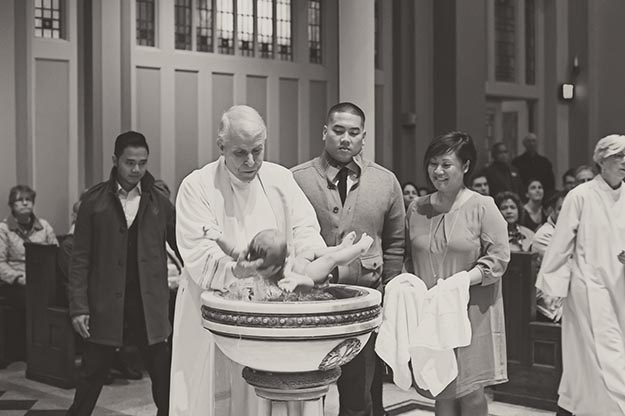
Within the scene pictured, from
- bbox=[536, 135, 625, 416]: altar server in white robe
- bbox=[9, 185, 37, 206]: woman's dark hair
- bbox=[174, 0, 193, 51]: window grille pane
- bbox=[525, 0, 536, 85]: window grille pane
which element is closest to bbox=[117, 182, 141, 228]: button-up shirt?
bbox=[536, 135, 625, 416]: altar server in white robe

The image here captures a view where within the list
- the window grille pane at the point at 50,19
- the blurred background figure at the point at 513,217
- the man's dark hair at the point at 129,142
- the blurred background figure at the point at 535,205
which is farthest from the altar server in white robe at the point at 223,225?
the window grille pane at the point at 50,19

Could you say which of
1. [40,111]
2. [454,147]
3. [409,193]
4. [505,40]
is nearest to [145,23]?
[40,111]

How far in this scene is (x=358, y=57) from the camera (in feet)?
21.8

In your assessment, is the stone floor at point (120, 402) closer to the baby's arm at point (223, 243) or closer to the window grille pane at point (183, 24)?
the baby's arm at point (223, 243)

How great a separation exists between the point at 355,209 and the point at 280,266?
1362mm

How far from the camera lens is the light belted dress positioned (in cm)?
374

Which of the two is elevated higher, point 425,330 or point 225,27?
point 225,27

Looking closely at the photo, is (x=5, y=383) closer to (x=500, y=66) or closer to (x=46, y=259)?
(x=46, y=259)

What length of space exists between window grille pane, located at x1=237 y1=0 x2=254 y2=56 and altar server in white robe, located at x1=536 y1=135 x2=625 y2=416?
207 inches

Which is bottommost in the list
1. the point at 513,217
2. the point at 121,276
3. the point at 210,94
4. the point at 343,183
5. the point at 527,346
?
the point at 527,346

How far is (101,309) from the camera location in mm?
4293

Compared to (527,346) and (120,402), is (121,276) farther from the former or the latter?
(527,346)

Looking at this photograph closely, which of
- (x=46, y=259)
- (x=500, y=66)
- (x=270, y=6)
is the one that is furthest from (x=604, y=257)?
(x=500, y=66)

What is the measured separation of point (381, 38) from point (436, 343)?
742 cm
